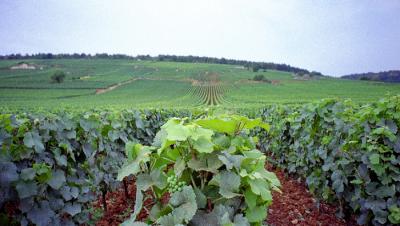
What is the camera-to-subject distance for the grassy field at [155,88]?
166ft

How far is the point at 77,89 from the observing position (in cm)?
6738

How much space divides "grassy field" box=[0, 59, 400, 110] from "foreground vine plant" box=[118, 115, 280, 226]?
4147cm

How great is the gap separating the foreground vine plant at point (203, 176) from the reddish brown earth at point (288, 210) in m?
3.18

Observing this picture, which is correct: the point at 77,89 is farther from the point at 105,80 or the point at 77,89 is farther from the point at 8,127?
the point at 8,127

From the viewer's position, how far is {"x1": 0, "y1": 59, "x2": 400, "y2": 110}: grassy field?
166ft

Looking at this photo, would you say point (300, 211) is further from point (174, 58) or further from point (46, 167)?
point (174, 58)

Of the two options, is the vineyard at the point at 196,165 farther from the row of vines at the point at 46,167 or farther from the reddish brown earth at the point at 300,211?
the reddish brown earth at the point at 300,211

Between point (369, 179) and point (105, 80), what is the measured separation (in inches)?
3121

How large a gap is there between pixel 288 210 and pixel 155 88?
217 feet

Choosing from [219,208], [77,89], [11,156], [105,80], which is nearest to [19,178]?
[11,156]

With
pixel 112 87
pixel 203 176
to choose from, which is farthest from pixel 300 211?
pixel 112 87

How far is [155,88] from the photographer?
230 ft

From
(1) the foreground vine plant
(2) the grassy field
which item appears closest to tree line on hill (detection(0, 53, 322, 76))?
(2) the grassy field

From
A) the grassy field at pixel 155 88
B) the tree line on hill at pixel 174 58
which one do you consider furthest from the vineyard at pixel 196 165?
the tree line on hill at pixel 174 58
